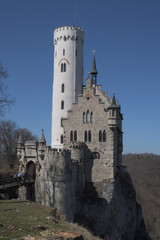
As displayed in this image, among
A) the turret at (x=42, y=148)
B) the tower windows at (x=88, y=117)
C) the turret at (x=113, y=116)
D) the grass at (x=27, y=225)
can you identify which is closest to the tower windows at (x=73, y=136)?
the tower windows at (x=88, y=117)

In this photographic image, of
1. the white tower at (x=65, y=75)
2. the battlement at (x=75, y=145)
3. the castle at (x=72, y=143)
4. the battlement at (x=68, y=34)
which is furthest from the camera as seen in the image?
the battlement at (x=68, y=34)

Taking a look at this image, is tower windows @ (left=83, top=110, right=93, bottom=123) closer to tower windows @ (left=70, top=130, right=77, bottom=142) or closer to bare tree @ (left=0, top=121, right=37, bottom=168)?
tower windows @ (left=70, top=130, right=77, bottom=142)

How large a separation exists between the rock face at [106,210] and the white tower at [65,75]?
11325mm

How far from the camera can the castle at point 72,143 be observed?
3334 centimetres

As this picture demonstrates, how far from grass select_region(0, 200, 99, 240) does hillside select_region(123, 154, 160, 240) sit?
56.4 metres

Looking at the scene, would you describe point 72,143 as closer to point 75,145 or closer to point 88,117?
point 75,145

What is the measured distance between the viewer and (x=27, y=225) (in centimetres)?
1670

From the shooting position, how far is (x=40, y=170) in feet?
112

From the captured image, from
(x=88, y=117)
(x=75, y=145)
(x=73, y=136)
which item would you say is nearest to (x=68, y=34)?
(x=88, y=117)

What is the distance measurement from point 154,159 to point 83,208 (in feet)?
498

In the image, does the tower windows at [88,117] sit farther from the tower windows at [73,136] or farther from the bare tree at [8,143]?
the bare tree at [8,143]

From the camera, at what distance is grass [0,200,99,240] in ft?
49.8

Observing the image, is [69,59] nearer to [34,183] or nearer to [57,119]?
[57,119]

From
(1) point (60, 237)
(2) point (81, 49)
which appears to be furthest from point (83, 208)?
(2) point (81, 49)
